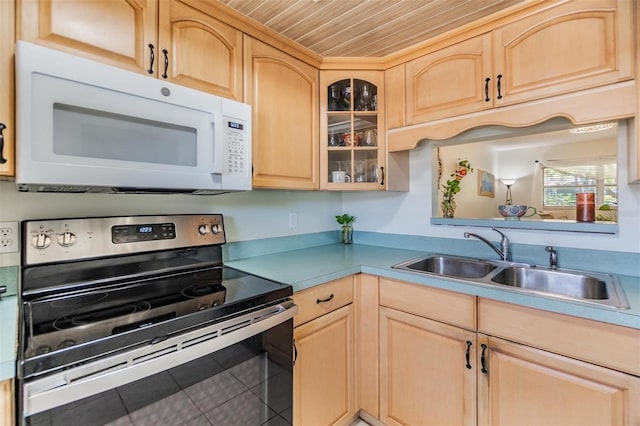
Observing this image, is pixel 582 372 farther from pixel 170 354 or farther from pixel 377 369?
pixel 170 354

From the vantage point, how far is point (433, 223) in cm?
198

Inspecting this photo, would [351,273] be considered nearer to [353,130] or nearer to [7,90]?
[353,130]

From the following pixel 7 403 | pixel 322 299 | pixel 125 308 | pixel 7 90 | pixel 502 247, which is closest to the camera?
pixel 7 403

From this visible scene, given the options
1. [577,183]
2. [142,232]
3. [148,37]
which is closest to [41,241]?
[142,232]

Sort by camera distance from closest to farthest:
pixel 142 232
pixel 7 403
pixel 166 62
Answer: pixel 7 403, pixel 166 62, pixel 142 232

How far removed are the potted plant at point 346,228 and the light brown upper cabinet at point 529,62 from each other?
0.86 m

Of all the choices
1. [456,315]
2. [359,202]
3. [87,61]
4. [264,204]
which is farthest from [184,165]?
[359,202]

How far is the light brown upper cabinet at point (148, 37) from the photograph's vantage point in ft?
3.13

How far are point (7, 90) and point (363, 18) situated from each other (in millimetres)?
1398

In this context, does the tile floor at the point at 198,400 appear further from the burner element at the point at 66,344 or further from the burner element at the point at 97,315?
the burner element at the point at 97,315

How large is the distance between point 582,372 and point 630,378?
0.12 m

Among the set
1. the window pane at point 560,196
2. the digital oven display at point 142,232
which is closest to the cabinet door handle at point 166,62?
the digital oven display at point 142,232

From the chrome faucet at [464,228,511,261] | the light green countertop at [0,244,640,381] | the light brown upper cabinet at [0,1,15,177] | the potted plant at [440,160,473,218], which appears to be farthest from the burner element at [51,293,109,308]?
the potted plant at [440,160,473,218]

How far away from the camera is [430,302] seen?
1.40 m
